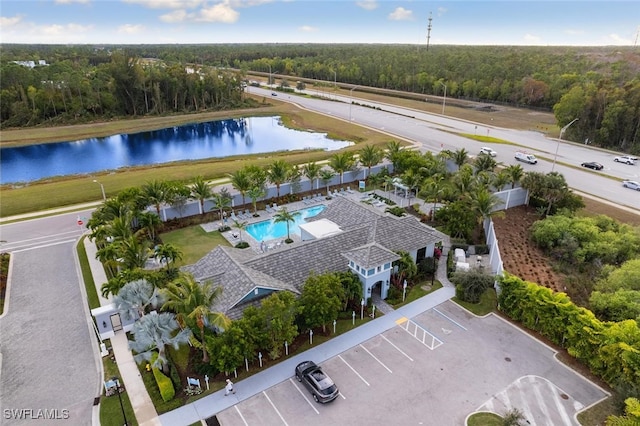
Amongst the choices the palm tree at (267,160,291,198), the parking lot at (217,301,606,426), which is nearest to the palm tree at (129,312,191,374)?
the parking lot at (217,301,606,426)

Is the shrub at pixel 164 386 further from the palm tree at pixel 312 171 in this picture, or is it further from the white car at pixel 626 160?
the white car at pixel 626 160

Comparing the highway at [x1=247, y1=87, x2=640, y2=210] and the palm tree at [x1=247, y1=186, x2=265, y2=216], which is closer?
the palm tree at [x1=247, y1=186, x2=265, y2=216]

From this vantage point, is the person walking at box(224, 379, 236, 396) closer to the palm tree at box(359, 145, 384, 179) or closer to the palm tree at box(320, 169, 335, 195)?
the palm tree at box(320, 169, 335, 195)

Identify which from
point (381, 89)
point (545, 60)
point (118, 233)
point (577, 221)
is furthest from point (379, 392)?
point (545, 60)

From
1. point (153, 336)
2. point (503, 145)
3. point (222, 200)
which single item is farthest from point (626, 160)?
point (153, 336)

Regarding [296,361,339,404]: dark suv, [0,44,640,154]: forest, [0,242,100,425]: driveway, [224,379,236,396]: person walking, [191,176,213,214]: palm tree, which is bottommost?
[0,242,100,425]: driveway

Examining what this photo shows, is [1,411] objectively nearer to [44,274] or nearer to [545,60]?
[44,274]
